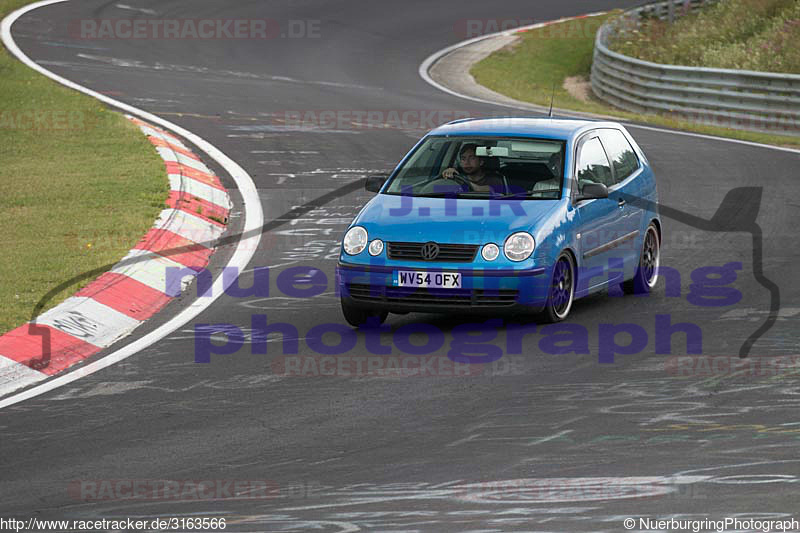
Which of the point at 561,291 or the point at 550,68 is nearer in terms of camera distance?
the point at 561,291

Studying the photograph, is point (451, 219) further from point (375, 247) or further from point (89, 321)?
point (89, 321)

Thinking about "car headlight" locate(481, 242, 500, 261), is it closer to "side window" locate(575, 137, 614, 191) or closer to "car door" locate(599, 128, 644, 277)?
"side window" locate(575, 137, 614, 191)

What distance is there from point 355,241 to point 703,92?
1809cm

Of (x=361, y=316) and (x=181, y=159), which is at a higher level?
(x=181, y=159)

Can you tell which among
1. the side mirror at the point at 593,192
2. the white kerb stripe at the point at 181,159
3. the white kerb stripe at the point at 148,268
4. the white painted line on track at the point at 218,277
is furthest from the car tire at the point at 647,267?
the white kerb stripe at the point at 181,159

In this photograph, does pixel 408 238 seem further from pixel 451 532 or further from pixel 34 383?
pixel 451 532

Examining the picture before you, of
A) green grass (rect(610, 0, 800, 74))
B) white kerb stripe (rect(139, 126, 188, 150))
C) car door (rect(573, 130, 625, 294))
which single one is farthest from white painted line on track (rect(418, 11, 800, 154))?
car door (rect(573, 130, 625, 294))

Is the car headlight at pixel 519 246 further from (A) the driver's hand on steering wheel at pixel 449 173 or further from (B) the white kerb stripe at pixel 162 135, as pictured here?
(B) the white kerb stripe at pixel 162 135

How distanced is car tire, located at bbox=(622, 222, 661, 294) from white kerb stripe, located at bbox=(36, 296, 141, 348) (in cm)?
418

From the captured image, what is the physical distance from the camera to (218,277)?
1246 centimetres

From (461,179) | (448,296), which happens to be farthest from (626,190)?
(448,296)

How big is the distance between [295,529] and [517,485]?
1173 mm

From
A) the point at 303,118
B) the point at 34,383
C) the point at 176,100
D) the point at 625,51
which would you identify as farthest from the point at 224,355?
the point at 625,51

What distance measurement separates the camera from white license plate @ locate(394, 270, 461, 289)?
10070 mm
